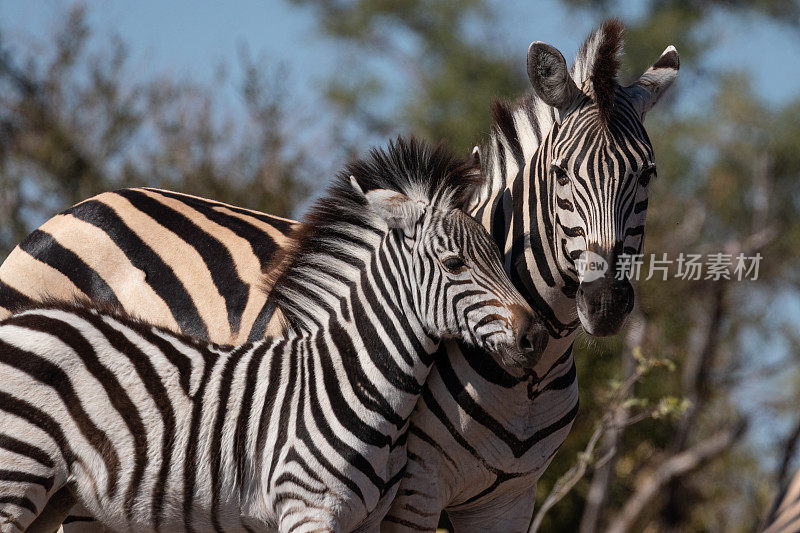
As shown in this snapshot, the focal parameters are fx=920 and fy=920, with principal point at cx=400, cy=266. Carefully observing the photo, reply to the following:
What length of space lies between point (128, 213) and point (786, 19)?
62.2 feet

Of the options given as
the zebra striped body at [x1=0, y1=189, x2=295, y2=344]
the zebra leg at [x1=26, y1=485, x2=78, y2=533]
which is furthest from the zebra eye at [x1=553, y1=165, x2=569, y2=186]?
the zebra leg at [x1=26, y1=485, x2=78, y2=533]

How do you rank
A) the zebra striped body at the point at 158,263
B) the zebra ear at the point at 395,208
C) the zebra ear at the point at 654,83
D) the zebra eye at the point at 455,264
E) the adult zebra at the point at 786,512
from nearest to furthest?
the zebra eye at the point at 455,264, the zebra ear at the point at 395,208, the zebra ear at the point at 654,83, the zebra striped body at the point at 158,263, the adult zebra at the point at 786,512

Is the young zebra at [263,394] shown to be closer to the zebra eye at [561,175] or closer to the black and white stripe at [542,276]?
the black and white stripe at [542,276]

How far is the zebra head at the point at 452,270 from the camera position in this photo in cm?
371

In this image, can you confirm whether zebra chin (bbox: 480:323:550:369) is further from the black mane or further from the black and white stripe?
the black mane

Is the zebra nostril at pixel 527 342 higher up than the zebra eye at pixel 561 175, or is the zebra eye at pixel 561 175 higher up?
the zebra eye at pixel 561 175

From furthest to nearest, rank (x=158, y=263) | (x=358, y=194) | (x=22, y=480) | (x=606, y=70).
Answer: (x=158, y=263) < (x=358, y=194) < (x=606, y=70) < (x=22, y=480)

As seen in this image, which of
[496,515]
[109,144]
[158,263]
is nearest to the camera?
[496,515]

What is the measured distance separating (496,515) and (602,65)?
7.11ft

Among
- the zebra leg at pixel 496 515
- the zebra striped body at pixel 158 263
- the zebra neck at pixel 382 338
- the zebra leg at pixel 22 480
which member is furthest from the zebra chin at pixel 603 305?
the zebra leg at pixel 22 480

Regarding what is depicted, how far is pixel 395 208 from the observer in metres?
3.98

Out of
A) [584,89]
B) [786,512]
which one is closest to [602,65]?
[584,89]

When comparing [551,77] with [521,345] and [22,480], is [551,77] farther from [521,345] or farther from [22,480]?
[22,480]

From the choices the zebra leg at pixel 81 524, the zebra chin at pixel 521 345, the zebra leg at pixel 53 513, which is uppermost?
the zebra chin at pixel 521 345
